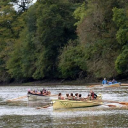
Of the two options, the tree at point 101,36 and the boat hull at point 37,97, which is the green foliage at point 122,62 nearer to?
the tree at point 101,36

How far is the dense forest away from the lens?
239ft

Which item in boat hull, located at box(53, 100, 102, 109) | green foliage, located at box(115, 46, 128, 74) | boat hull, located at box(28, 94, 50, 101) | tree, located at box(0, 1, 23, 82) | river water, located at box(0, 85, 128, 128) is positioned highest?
tree, located at box(0, 1, 23, 82)

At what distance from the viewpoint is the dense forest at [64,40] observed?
72750mm

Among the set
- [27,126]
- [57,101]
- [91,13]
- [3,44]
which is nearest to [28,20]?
[3,44]

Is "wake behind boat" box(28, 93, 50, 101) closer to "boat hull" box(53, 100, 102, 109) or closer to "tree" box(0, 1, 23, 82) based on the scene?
"boat hull" box(53, 100, 102, 109)

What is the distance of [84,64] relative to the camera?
80.7 m

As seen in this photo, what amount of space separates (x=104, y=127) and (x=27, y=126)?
15.7 ft

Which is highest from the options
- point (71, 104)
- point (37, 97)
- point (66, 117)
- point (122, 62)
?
point (122, 62)

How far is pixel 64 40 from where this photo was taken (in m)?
88.4

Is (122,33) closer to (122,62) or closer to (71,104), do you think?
(122,62)

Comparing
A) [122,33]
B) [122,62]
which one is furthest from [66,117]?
[122,62]

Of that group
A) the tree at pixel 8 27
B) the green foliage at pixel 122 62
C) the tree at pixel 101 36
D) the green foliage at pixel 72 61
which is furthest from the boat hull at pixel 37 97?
the tree at pixel 8 27

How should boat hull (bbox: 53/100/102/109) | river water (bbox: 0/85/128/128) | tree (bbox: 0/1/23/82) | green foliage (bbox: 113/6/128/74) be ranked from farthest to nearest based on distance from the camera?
tree (bbox: 0/1/23/82)
green foliage (bbox: 113/6/128/74)
boat hull (bbox: 53/100/102/109)
river water (bbox: 0/85/128/128)

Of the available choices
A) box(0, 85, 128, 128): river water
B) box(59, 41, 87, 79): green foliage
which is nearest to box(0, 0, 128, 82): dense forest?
box(59, 41, 87, 79): green foliage
